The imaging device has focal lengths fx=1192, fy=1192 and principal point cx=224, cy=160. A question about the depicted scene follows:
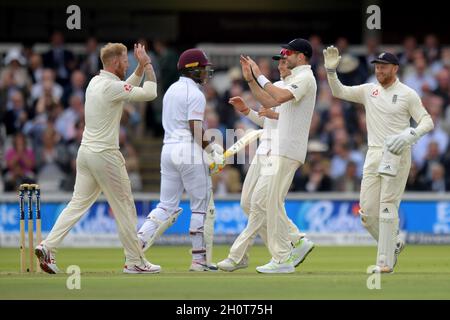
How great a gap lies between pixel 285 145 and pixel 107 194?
→ 5.70 ft

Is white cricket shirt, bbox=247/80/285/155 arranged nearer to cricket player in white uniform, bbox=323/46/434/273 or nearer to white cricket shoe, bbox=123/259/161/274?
cricket player in white uniform, bbox=323/46/434/273

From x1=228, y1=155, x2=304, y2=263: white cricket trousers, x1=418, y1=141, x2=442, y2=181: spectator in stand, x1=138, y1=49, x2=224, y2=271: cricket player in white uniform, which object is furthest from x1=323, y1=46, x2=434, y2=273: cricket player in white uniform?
x1=418, y1=141, x2=442, y2=181: spectator in stand

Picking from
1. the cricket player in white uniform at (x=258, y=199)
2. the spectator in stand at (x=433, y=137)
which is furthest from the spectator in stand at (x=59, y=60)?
the cricket player in white uniform at (x=258, y=199)

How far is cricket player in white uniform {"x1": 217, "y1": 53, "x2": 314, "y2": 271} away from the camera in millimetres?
11445

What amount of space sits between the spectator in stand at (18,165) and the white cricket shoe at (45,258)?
7719mm

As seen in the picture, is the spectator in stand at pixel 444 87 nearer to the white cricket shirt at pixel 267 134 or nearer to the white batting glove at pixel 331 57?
the white cricket shirt at pixel 267 134

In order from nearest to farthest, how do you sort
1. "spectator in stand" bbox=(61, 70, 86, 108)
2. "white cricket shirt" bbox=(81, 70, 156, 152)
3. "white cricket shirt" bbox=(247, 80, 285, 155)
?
"white cricket shirt" bbox=(81, 70, 156, 152), "white cricket shirt" bbox=(247, 80, 285, 155), "spectator in stand" bbox=(61, 70, 86, 108)

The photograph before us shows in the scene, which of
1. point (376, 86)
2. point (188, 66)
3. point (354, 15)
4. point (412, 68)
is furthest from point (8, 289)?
point (354, 15)

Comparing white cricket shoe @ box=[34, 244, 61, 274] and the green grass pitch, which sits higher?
white cricket shoe @ box=[34, 244, 61, 274]

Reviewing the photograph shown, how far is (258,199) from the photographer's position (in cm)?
1143

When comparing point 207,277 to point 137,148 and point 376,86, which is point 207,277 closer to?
point 376,86

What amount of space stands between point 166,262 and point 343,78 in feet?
24.7

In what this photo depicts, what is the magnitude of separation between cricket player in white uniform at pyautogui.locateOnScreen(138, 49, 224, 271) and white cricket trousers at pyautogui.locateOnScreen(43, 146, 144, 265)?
19.2 inches

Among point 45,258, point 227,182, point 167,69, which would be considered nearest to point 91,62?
point 167,69
